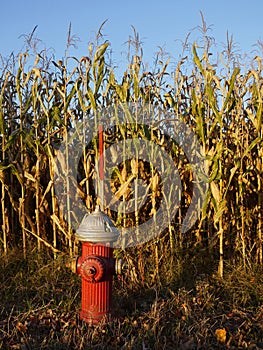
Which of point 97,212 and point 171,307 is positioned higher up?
point 97,212

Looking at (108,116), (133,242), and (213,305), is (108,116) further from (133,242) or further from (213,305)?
(213,305)

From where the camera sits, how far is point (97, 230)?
10.5 ft

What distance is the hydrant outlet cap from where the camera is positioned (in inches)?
125

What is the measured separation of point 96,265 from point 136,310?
23.4 inches

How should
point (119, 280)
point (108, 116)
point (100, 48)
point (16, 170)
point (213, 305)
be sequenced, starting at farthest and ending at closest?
point (108, 116) → point (16, 170) → point (100, 48) → point (119, 280) → point (213, 305)

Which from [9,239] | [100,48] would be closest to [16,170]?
[9,239]

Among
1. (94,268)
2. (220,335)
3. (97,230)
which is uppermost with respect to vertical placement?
(97,230)

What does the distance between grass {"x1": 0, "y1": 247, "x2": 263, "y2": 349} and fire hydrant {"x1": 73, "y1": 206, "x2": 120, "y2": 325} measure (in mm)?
119

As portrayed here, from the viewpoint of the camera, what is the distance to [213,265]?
14.7 ft

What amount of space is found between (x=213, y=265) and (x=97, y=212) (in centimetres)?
176

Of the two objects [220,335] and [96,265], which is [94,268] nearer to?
[96,265]

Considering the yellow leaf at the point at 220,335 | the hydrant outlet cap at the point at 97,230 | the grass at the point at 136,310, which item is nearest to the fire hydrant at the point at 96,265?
the hydrant outlet cap at the point at 97,230

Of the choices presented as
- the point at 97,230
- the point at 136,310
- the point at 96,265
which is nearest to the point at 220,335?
the point at 136,310

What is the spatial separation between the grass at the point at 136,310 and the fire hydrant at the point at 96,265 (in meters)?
0.12
